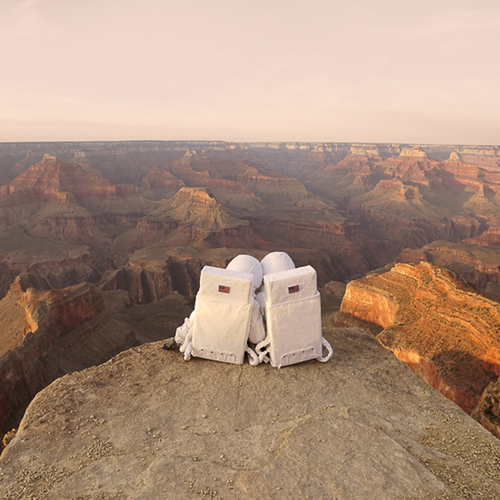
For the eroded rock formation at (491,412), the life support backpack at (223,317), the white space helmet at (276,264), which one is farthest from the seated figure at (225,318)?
the eroded rock formation at (491,412)

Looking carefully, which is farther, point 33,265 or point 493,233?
point 493,233

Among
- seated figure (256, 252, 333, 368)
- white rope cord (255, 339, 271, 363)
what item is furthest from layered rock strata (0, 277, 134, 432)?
seated figure (256, 252, 333, 368)

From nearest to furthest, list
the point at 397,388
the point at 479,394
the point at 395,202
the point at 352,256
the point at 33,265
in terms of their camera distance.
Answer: the point at 397,388 → the point at 479,394 → the point at 33,265 → the point at 352,256 → the point at 395,202

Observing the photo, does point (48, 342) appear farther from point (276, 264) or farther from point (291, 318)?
point (291, 318)

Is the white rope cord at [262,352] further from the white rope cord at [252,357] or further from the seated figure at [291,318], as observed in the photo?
the white rope cord at [252,357]

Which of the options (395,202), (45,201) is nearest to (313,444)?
(45,201)

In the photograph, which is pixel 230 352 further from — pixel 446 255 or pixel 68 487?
pixel 446 255

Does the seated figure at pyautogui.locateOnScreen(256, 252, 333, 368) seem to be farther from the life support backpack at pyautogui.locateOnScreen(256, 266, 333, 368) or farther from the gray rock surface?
the gray rock surface
